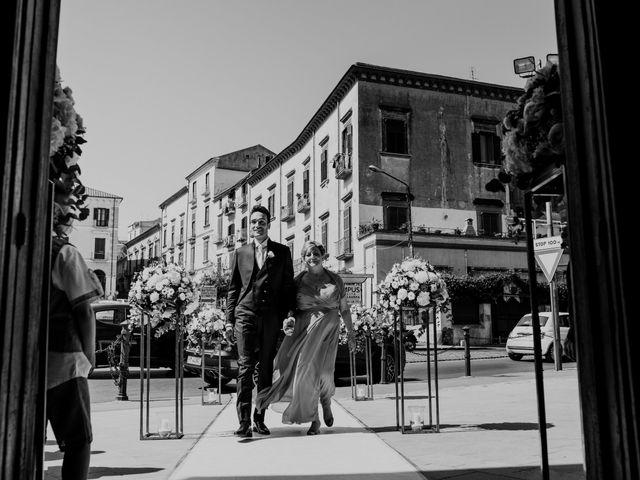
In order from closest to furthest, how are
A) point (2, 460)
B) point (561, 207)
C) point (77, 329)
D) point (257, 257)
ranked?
point (2, 460) → point (77, 329) → point (561, 207) → point (257, 257)

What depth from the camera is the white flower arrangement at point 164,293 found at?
20.9 feet

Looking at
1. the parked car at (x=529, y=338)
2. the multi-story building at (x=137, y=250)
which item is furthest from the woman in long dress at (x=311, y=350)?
the multi-story building at (x=137, y=250)

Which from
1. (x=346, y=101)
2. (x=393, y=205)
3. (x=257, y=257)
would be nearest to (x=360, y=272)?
(x=393, y=205)

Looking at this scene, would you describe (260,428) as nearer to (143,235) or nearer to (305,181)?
(305,181)

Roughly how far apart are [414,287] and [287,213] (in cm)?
3484

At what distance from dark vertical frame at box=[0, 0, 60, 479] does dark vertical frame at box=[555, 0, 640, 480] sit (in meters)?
1.90

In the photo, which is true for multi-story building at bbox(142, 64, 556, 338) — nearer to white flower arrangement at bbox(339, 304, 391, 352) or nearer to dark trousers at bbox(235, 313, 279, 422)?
white flower arrangement at bbox(339, 304, 391, 352)

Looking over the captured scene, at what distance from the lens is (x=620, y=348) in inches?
85.0

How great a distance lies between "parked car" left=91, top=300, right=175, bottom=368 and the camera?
15.6 meters

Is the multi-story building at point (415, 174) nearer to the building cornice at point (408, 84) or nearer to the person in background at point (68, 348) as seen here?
the building cornice at point (408, 84)

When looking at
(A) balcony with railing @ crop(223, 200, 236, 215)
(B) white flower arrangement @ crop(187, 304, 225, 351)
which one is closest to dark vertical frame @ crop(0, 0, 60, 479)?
(B) white flower arrangement @ crop(187, 304, 225, 351)

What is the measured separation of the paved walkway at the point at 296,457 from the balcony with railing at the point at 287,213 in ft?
112

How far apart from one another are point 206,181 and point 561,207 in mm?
55732

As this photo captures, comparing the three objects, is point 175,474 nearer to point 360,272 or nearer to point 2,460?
point 2,460
